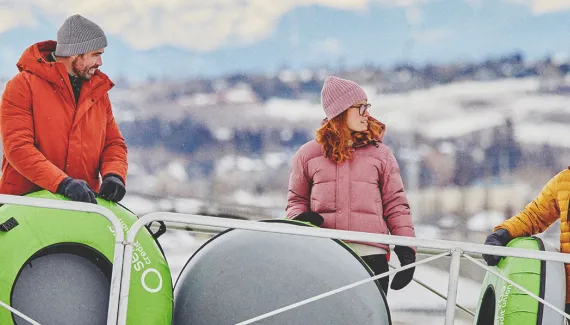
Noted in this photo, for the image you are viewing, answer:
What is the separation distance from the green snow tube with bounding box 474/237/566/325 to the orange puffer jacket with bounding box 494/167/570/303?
0.04 m

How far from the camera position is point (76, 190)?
308cm

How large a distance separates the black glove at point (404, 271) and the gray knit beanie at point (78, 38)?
119 cm

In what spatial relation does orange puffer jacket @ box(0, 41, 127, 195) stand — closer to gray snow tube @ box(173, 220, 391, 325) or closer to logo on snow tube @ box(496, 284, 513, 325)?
gray snow tube @ box(173, 220, 391, 325)

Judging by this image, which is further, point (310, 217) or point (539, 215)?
point (539, 215)

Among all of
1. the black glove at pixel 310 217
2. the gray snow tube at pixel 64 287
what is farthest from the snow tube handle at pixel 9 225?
the black glove at pixel 310 217

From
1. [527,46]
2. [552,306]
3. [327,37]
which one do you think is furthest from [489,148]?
[552,306]

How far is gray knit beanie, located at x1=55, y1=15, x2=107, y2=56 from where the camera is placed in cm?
327

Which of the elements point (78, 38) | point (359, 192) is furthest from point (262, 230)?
point (78, 38)

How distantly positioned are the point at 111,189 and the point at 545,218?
4.71 feet

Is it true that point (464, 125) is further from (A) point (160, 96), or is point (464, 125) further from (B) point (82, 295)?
(B) point (82, 295)

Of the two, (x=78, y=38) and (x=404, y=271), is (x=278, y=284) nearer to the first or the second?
(x=404, y=271)

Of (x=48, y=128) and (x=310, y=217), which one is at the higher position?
(x=48, y=128)

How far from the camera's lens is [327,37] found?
64312 millimetres

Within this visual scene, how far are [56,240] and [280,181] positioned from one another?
153 feet
